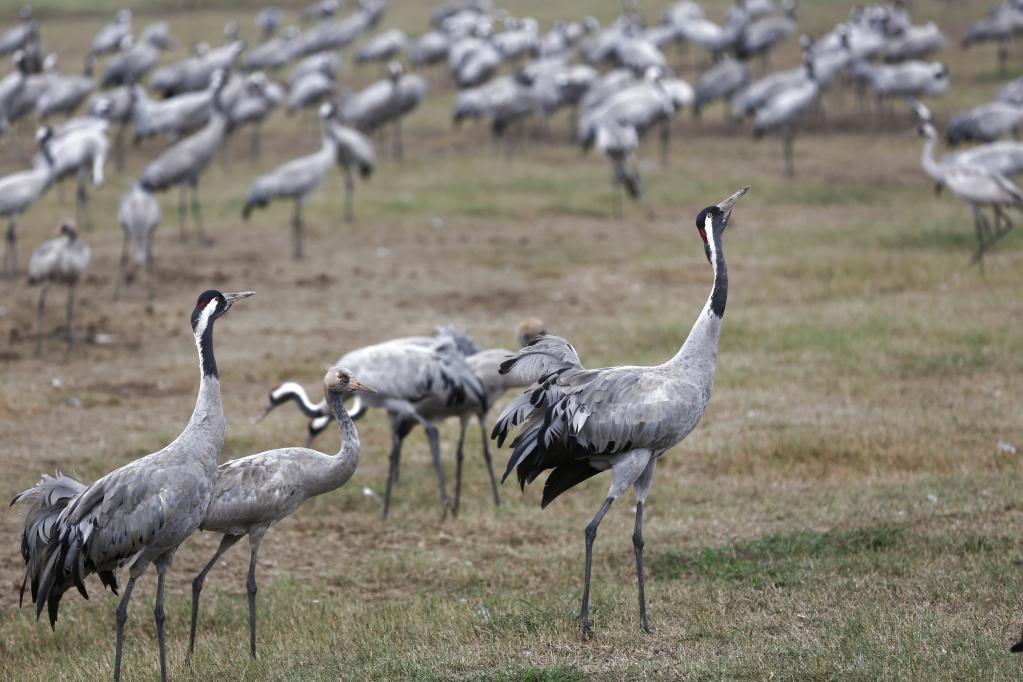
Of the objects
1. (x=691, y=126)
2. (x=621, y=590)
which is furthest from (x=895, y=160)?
(x=621, y=590)

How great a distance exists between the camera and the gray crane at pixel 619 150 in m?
18.9

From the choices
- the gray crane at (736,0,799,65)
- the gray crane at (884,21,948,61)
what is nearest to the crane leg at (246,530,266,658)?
the gray crane at (736,0,799,65)

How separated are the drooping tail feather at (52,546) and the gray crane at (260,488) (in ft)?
1.95

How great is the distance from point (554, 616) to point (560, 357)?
4.44 feet

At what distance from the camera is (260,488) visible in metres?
6.27

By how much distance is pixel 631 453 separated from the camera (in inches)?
245

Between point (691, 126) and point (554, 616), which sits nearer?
point (554, 616)

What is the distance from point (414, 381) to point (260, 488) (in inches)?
96.5

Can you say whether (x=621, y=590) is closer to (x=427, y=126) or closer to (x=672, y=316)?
(x=672, y=316)

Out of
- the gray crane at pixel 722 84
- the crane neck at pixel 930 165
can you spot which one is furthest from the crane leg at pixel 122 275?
the gray crane at pixel 722 84

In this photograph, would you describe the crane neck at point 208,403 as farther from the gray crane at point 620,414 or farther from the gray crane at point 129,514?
the gray crane at point 620,414

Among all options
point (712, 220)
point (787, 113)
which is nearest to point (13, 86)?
point (787, 113)

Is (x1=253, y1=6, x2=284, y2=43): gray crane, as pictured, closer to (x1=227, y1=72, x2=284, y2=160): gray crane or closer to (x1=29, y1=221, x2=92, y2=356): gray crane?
(x1=227, y1=72, x2=284, y2=160): gray crane

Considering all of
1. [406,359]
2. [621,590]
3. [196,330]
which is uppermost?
[196,330]
